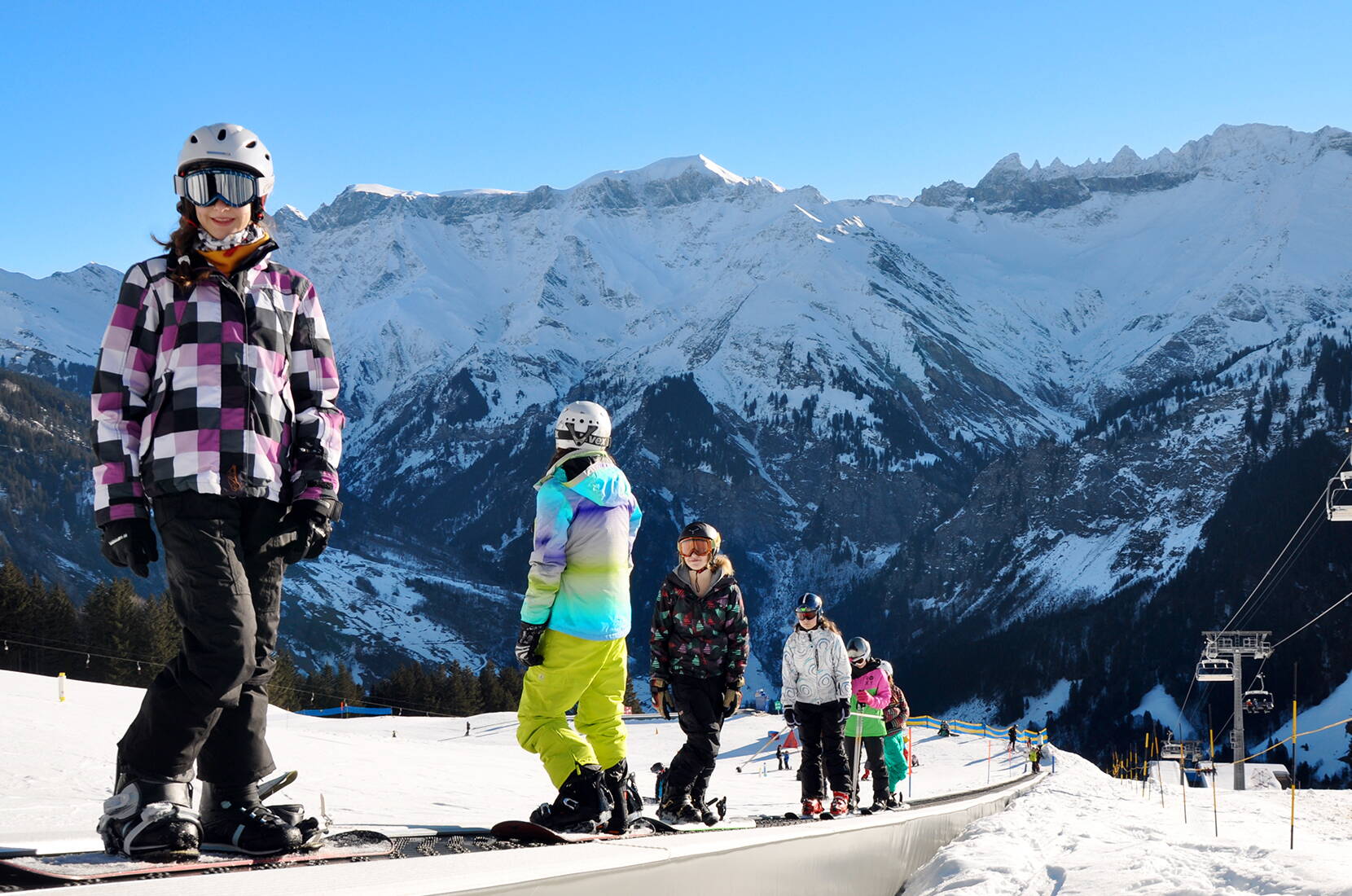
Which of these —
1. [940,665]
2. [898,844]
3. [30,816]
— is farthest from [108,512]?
[940,665]

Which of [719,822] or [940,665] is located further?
[940,665]

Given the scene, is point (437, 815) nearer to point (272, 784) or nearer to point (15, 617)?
point (272, 784)

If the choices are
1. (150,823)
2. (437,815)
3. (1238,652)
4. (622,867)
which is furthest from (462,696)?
(622,867)

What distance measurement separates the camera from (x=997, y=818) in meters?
10.2

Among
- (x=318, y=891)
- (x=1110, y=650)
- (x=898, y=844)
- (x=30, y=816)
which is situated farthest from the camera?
(x=1110, y=650)

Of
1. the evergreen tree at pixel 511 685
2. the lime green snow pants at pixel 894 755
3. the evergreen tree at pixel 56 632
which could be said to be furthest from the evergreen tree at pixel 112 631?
the lime green snow pants at pixel 894 755

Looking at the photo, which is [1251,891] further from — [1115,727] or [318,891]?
[1115,727]

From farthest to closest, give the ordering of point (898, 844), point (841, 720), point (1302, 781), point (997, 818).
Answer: point (1302, 781), point (997, 818), point (841, 720), point (898, 844)

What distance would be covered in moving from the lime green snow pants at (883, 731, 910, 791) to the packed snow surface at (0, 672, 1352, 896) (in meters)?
0.21

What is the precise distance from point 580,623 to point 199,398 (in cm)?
216

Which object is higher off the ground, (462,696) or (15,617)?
(15,617)

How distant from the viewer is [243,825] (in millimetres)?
3619

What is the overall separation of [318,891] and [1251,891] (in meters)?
4.44

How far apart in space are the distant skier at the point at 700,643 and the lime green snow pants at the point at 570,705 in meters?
1.21
